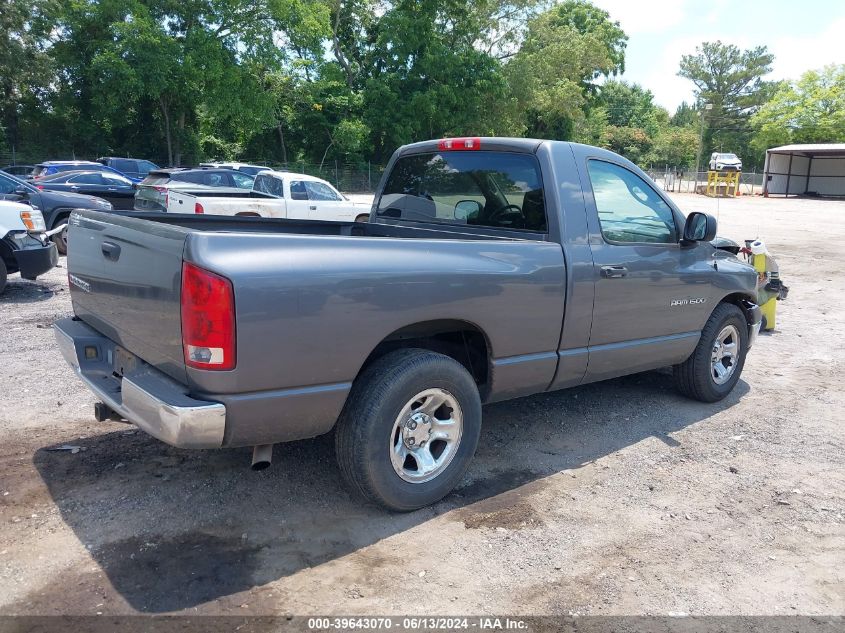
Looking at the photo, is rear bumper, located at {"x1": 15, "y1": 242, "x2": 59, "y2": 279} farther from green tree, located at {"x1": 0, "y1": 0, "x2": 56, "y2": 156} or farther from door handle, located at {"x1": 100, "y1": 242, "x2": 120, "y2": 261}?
green tree, located at {"x1": 0, "y1": 0, "x2": 56, "y2": 156}

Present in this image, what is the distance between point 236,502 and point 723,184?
4867 cm

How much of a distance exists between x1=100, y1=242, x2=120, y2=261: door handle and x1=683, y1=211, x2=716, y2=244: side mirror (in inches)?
147

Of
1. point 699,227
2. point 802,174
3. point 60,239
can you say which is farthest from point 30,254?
point 802,174

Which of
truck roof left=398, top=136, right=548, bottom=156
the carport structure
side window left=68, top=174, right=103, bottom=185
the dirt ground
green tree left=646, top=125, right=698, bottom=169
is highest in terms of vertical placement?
green tree left=646, top=125, right=698, bottom=169

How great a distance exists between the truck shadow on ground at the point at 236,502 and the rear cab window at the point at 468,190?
5.05ft

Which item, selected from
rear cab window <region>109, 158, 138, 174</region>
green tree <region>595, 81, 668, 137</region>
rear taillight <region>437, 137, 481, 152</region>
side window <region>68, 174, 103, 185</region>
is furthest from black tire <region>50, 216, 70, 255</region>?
green tree <region>595, 81, 668, 137</region>

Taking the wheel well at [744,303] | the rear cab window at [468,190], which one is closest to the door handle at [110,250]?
the rear cab window at [468,190]

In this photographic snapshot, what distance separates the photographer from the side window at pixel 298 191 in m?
14.8

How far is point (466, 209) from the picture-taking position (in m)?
4.82

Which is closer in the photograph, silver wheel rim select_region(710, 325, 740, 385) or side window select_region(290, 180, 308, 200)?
silver wheel rim select_region(710, 325, 740, 385)

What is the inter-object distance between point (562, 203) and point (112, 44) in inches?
1266

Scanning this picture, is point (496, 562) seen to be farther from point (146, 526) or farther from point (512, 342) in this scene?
point (146, 526)

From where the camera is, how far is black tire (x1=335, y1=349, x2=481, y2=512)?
136 inches

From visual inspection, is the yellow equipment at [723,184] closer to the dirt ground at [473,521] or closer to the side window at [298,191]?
the side window at [298,191]
